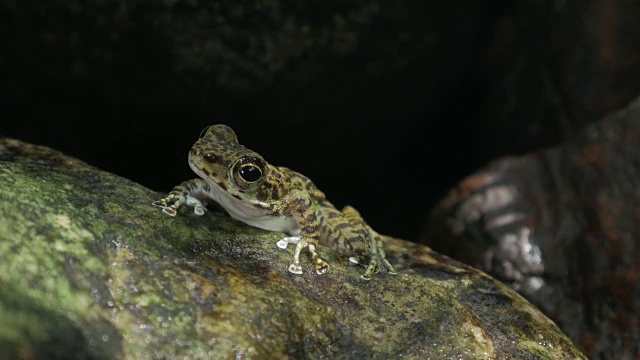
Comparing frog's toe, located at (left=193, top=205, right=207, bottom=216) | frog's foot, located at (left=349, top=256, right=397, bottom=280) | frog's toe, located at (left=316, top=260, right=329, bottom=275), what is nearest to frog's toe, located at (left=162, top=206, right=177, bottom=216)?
frog's toe, located at (left=193, top=205, right=207, bottom=216)

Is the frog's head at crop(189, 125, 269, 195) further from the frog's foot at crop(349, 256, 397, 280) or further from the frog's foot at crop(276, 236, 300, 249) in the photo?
the frog's foot at crop(349, 256, 397, 280)

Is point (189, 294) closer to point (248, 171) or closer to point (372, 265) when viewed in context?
point (248, 171)

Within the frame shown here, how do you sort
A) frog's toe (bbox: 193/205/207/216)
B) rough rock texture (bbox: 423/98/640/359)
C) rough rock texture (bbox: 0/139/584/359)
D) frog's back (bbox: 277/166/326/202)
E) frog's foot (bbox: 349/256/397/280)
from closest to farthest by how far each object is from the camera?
rough rock texture (bbox: 0/139/584/359), frog's foot (bbox: 349/256/397/280), frog's toe (bbox: 193/205/207/216), frog's back (bbox: 277/166/326/202), rough rock texture (bbox: 423/98/640/359)

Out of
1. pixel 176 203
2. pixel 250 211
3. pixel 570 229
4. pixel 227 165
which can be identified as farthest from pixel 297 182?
pixel 570 229

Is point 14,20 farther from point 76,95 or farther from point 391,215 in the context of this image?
point 391,215

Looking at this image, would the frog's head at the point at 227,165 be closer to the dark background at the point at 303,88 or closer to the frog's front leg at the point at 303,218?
the frog's front leg at the point at 303,218

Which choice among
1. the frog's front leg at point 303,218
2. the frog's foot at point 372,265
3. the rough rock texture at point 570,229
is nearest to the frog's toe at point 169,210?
the frog's front leg at point 303,218
